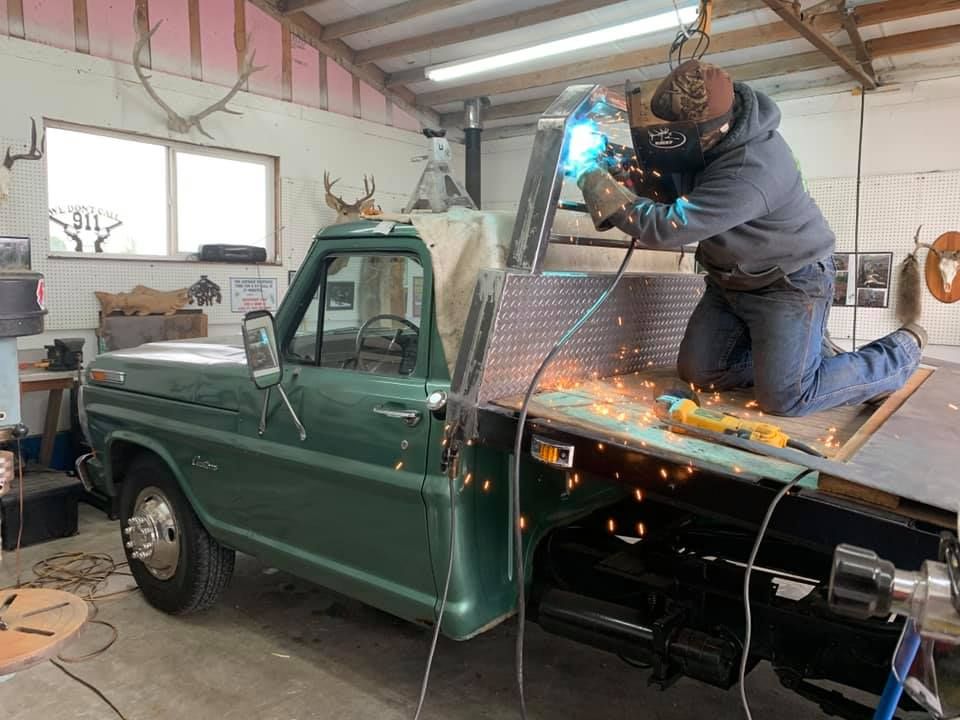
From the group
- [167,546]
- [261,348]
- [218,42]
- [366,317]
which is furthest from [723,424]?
[218,42]

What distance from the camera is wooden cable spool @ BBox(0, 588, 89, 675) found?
66.9 inches

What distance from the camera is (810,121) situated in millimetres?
7438

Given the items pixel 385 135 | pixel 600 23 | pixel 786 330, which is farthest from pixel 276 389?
pixel 385 135

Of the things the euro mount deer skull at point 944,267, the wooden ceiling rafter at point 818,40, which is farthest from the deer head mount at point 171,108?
the euro mount deer skull at point 944,267

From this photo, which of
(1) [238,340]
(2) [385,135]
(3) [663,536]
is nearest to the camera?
(3) [663,536]

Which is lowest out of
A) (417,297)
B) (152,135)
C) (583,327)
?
(583,327)

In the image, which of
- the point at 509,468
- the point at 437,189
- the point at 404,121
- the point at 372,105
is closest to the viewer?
the point at 509,468

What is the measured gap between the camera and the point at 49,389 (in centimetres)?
557

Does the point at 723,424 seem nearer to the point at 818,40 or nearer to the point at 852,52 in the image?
the point at 818,40

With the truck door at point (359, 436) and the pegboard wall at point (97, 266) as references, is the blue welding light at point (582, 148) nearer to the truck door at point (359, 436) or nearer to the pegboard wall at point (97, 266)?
the truck door at point (359, 436)

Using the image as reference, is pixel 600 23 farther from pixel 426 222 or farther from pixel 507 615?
pixel 507 615

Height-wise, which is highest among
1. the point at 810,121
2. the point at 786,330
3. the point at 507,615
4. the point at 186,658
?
the point at 810,121

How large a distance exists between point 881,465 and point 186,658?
9.36ft

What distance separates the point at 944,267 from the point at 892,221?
643 millimetres
